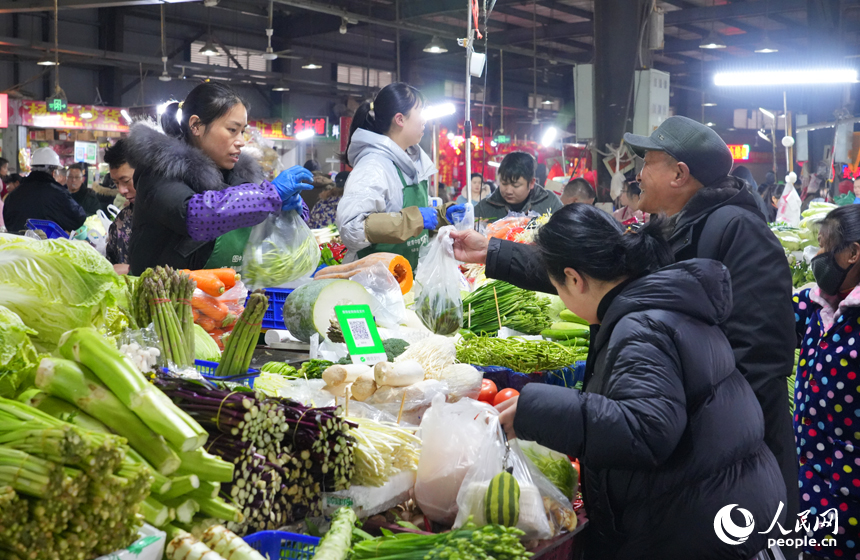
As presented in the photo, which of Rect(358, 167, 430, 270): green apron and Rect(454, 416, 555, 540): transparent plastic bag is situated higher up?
Rect(358, 167, 430, 270): green apron

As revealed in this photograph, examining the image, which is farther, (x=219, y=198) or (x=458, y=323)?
(x=458, y=323)

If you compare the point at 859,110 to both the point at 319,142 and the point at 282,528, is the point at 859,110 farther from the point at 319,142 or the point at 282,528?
the point at 282,528

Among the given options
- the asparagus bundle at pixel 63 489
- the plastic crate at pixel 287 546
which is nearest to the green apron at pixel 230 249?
the plastic crate at pixel 287 546

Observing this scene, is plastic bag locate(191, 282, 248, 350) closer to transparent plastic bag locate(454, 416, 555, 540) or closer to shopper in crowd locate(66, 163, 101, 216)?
transparent plastic bag locate(454, 416, 555, 540)

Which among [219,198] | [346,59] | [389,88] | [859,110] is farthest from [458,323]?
[859,110]

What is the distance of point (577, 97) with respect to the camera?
869 centimetres

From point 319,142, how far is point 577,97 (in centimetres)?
1393

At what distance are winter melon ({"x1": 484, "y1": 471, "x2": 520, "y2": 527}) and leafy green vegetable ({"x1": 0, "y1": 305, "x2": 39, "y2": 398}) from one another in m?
1.01

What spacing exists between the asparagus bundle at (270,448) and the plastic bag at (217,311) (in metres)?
1.35

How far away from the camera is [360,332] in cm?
269

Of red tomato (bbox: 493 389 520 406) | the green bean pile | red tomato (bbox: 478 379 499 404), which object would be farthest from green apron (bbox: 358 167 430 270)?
red tomato (bbox: 493 389 520 406)

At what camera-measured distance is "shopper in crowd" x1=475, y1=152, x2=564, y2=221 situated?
6.44m

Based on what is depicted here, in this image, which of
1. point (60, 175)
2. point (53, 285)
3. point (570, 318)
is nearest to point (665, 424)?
point (53, 285)

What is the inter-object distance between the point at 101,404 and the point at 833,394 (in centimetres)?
285
